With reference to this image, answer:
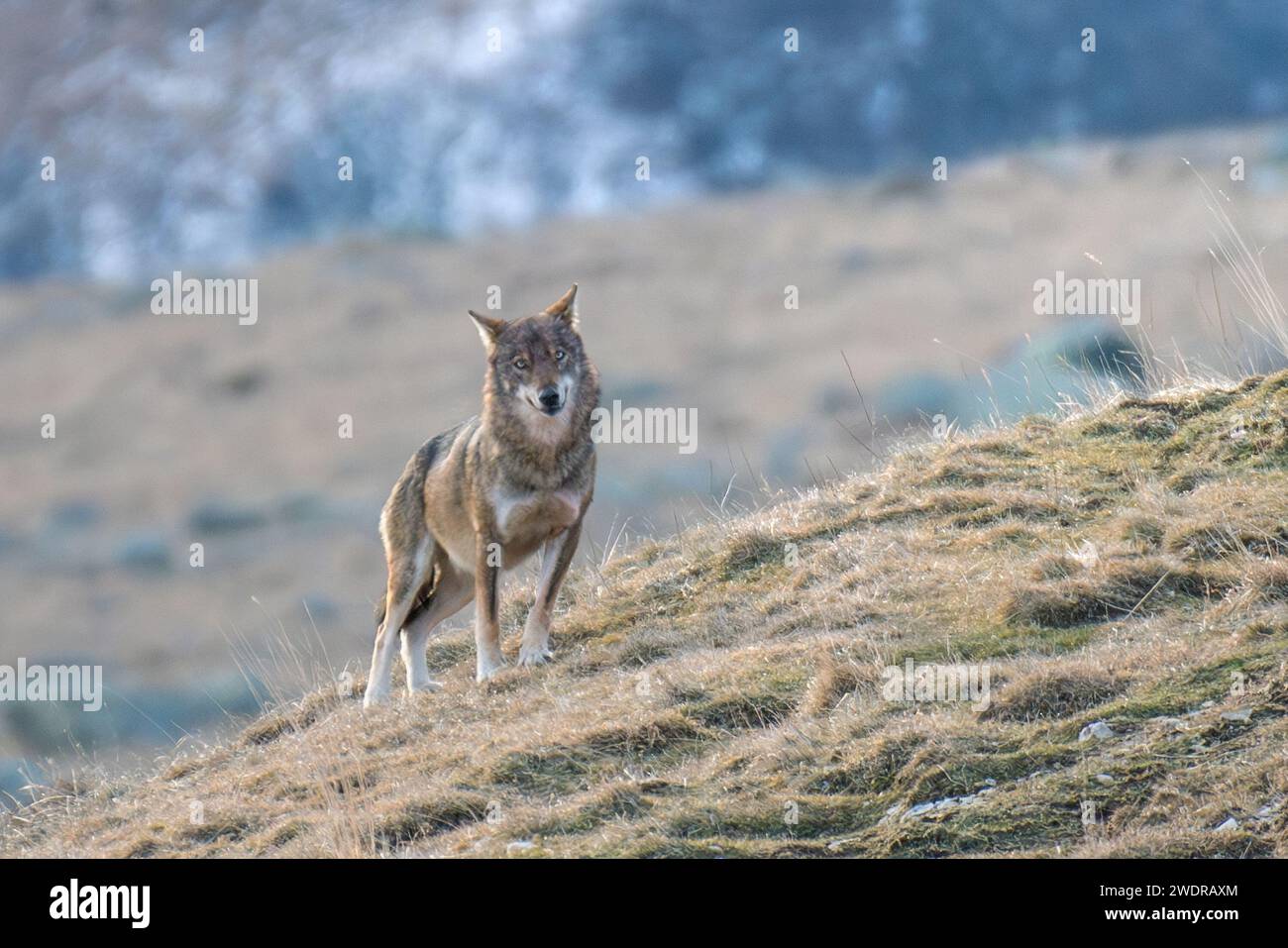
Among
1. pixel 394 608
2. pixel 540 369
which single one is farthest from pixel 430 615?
pixel 540 369

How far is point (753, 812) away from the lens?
7.11 metres

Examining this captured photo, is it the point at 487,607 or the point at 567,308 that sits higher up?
the point at 567,308

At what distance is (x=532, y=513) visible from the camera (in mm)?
10672

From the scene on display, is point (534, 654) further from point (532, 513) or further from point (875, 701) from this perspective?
point (875, 701)

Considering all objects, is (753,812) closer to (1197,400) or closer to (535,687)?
(535,687)

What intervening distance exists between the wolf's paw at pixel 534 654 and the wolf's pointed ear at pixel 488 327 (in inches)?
83.8

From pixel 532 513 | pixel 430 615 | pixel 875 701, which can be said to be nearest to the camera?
pixel 875 701

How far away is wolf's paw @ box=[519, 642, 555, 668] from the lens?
34.7ft

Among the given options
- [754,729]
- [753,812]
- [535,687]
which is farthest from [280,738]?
[753,812]

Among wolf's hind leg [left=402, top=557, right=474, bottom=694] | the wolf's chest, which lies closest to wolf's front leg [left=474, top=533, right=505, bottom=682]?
the wolf's chest

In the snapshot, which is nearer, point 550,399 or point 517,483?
point 550,399

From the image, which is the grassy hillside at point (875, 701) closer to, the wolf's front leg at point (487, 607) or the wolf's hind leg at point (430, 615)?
the wolf's front leg at point (487, 607)

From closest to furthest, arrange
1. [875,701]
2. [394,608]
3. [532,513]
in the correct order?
[875,701] → [532,513] → [394,608]

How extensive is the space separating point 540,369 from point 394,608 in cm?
221
